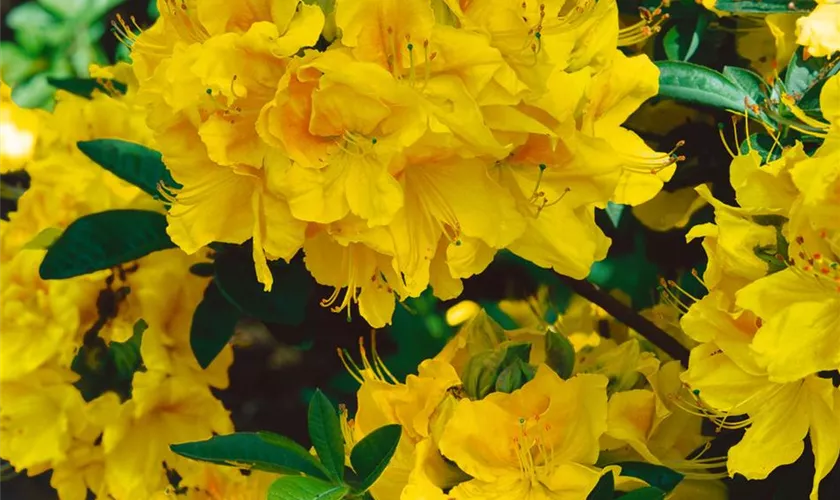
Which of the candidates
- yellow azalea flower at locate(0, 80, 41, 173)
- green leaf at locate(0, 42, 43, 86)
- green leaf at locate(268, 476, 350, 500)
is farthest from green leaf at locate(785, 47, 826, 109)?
green leaf at locate(0, 42, 43, 86)

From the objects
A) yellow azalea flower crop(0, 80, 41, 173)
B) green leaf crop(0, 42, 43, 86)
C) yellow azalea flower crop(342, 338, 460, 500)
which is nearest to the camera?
yellow azalea flower crop(342, 338, 460, 500)

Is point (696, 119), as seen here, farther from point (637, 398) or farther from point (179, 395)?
point (179, 395)

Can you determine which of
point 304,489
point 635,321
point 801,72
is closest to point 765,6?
point 801,72

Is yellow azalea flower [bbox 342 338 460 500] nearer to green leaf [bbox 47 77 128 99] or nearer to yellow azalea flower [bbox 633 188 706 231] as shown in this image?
yellow azalea flower [bbox 633 188 706 231]

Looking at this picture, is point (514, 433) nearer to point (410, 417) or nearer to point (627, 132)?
Result: point (410, 417)

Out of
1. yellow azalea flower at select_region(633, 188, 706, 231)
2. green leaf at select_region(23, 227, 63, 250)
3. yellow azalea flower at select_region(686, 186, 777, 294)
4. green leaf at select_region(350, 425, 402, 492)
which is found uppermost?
yellow azalea flower at select_region(686, 186, 777, 294)

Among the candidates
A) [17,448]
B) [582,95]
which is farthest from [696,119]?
[17,448]
